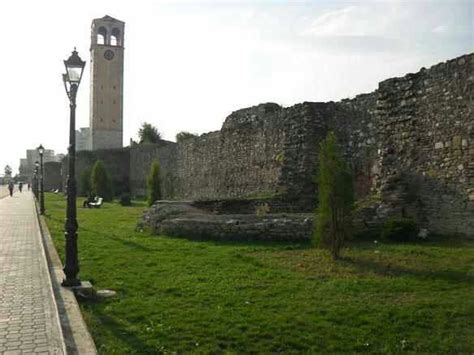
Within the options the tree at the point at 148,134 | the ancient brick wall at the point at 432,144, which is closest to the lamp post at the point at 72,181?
the ancient brick wall at the point at 432,144

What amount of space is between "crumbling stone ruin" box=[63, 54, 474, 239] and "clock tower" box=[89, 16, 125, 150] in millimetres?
60811

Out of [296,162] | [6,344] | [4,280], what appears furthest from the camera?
[296,162]

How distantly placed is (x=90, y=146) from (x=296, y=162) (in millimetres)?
74494

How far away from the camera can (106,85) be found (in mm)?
88062

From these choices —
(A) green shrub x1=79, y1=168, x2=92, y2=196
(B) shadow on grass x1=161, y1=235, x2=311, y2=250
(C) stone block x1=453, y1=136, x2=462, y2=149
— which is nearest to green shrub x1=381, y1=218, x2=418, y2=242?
(B) shadow on grass x1=161, y1=235, x2=311, y2=250

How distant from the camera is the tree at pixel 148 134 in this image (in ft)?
257

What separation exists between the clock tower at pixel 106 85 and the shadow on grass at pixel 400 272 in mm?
80530

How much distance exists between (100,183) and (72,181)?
106 ft

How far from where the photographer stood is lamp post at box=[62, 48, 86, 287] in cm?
859

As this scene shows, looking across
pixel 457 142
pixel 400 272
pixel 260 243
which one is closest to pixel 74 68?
pixel 260 243

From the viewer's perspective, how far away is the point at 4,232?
18.7m

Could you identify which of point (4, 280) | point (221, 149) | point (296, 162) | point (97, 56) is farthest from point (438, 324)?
point (97, 56)

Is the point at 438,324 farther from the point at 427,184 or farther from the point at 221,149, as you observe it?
the point at 221,149

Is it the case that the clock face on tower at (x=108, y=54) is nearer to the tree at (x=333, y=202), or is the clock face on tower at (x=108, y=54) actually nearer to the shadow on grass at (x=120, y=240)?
the shadow on grass at (x=120, y=240)
